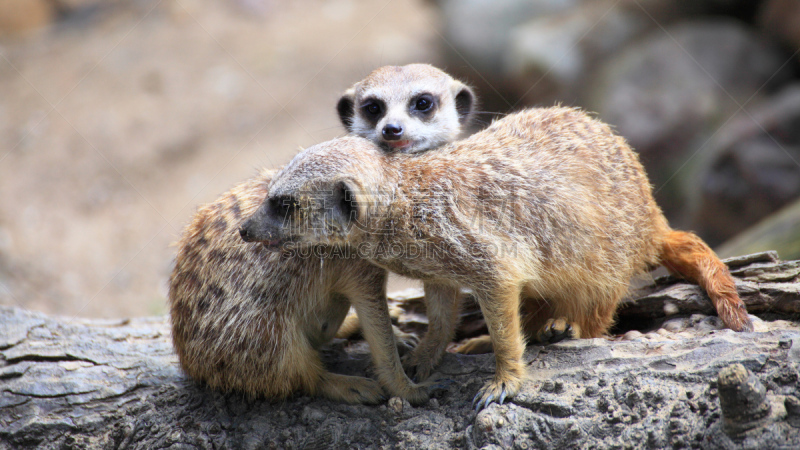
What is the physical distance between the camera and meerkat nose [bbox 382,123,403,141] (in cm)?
337

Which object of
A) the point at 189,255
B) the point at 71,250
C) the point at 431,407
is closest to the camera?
the point at 431,407

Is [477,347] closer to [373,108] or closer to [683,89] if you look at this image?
[373,108]

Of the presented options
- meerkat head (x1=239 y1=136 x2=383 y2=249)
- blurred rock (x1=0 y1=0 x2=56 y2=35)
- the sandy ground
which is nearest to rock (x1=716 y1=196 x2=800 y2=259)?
meerkat head (x1=239 y1=136 x2=383 y2=249)

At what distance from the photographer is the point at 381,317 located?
310cm

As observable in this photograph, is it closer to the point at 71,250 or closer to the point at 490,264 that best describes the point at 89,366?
the point at 490,264

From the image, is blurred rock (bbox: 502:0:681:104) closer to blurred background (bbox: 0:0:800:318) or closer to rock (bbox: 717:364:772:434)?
blurred background (bbox: 0:0:800:318)

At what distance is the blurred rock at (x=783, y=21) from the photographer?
772cm

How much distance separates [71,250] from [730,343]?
811 cm

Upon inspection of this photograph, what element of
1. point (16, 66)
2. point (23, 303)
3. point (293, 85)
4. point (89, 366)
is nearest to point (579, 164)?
point (89, 366)

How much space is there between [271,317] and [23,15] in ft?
38.0

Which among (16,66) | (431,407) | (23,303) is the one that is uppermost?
(16,66)

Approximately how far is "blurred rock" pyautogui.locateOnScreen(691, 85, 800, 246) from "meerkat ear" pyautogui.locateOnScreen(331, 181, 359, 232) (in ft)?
17.6

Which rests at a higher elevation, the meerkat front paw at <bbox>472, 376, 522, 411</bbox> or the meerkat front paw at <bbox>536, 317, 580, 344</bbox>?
the meerkat front paw at <bbox>536, 317, 580, 344</bbox>

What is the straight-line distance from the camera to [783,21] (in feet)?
25.9
